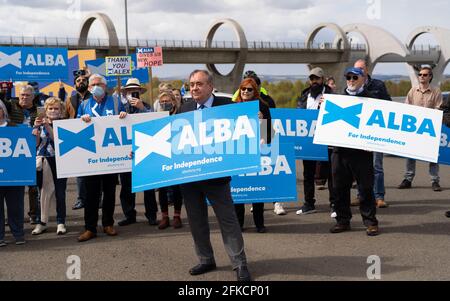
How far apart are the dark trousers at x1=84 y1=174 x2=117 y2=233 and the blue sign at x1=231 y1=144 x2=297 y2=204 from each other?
162 centimetres

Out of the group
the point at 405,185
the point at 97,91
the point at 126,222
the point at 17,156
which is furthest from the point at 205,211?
the point at 405,185

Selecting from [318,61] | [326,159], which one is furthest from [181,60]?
[326,159]

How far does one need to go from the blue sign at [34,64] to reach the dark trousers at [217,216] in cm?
913

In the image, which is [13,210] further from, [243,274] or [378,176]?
[378,176]

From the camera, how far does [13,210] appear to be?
693 cm

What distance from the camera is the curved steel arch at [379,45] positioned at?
289 ft

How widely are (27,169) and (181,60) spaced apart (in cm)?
5663

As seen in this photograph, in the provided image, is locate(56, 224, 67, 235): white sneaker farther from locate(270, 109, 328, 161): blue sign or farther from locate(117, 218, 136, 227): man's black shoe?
locate(270, 109, 328, 161): blue sign

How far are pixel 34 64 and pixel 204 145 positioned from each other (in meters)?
9.55

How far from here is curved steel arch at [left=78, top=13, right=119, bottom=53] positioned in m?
54.5

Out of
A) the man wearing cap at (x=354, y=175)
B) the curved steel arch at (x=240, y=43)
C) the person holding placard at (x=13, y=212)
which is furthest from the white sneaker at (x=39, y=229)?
the curved steel arch at (x=240, y=43)

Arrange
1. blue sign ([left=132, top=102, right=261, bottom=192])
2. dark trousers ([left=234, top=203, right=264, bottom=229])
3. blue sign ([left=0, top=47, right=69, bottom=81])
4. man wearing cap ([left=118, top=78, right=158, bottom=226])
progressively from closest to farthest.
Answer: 1. blue sign ([left=132, top=102, right=261, bottom=192])
2. dark trousers ([left=234, top=203, right=264, bottom=229])
3. man wearing cap ([left=118, top=78, right=158, bottom=226])
4. blue sign ([left=0, top=47, right=69, bottom=81])

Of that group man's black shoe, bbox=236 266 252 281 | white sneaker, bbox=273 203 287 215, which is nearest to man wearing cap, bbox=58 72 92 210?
white sneaker, bbox=273 203 287 215

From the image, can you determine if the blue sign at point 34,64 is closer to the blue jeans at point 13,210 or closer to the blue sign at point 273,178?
the blue jeans at point 13,210
